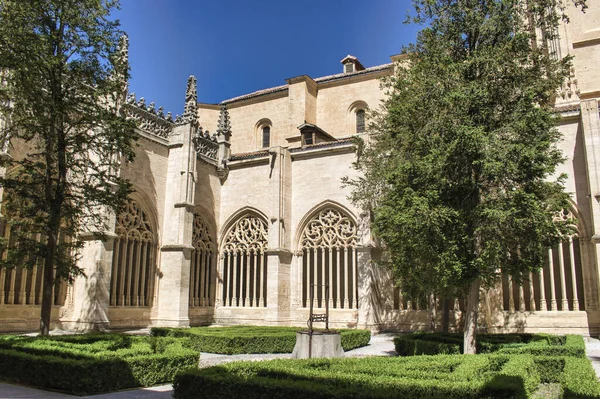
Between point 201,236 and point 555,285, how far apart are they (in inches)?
586

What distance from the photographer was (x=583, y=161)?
59.4 ft

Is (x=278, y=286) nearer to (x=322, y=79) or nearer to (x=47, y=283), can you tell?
(x=47, y=283)

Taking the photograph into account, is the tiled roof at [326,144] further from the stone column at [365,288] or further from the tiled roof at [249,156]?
the stone column at [365,288]

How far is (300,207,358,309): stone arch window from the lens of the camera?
21.3 meters

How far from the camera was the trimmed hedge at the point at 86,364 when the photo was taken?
8.13 meters

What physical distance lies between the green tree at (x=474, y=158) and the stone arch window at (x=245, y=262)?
34.9 feet

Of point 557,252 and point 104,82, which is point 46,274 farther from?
point 557,252

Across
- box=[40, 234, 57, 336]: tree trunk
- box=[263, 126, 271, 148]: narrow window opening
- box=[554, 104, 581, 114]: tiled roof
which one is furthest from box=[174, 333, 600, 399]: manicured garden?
box=[263, 126, 271, 148]: narrow window opening

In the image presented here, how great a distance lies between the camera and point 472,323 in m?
12.1

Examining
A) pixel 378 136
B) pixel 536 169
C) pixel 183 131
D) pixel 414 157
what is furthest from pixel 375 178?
pixel 183 131

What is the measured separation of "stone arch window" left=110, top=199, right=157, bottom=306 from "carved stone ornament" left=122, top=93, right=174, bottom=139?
320 centimetres

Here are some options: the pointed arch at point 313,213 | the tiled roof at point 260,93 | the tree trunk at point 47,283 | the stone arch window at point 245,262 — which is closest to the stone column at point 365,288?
the pointed arch at point 313,213

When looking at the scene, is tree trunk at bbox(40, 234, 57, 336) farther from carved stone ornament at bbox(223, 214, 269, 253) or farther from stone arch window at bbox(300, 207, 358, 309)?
carved stone ornament at bbox(223, 214, 269, 253)

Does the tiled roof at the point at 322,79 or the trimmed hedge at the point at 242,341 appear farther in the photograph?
the tiled roof at the point at 322,79
